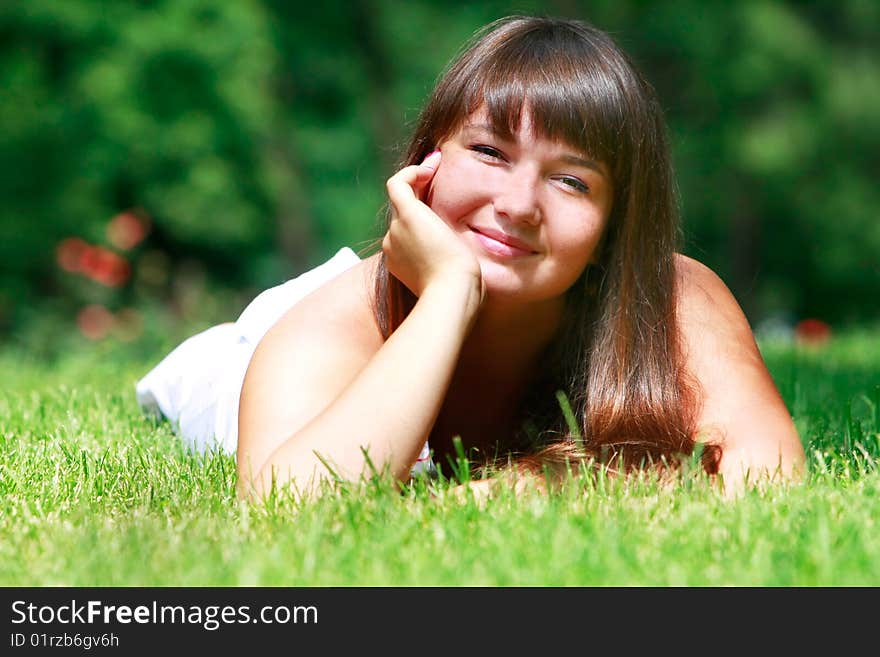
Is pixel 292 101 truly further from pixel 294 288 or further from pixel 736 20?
pixel 294 288

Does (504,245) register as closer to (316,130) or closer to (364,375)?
(364,375)

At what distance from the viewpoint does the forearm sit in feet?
8.03

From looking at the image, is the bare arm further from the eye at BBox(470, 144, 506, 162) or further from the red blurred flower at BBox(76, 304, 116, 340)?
the red blurred flower at BBox(76, 304, 116, 340)

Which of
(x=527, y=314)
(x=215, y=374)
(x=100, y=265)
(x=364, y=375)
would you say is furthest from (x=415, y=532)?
(x=100, y=265)

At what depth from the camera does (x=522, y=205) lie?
8.95 ft

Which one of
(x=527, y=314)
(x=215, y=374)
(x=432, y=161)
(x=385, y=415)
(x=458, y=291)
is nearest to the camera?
(x=385, y=415)

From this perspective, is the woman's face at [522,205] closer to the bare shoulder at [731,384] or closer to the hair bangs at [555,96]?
the hair bangs at [555,96]

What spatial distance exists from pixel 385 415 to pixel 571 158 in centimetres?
86

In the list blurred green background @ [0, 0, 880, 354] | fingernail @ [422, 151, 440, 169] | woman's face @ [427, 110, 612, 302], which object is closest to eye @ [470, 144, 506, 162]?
woman's face @ [427, 110, 612, 302]

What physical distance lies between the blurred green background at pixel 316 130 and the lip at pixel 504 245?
37.4 feet

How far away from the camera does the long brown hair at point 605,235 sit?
2.85 metres

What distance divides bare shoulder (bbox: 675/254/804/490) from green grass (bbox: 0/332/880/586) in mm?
139

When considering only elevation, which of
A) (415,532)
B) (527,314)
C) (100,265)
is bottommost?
(415,532)
